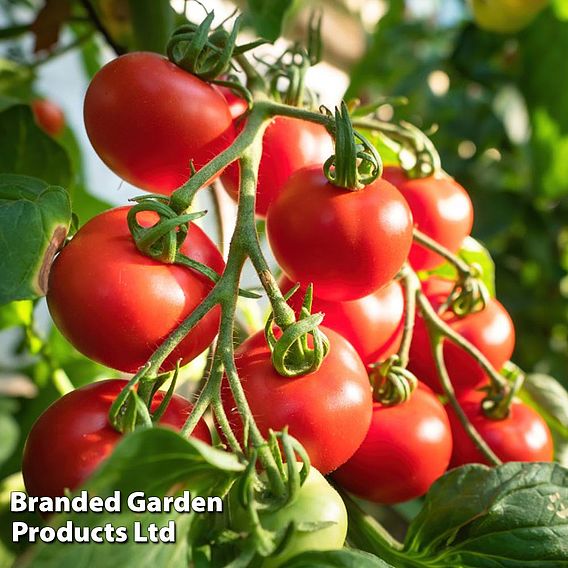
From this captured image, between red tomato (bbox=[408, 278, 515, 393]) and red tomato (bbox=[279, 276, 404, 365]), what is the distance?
43mm

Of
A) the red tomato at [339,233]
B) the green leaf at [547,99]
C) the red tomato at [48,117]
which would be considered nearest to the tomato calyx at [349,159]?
the red tomato at [339,233]

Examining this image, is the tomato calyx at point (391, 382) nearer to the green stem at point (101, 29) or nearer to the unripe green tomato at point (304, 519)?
the unripe green tomato at point (304, 519)

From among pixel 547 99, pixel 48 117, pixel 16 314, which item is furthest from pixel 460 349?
pixel 547 99

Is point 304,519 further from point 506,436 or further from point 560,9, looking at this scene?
point 560,9

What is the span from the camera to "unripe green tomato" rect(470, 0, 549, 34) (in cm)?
96

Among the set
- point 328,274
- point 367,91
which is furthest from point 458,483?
point 367,91

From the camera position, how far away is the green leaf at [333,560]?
0.28 metres

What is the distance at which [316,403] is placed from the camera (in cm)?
34

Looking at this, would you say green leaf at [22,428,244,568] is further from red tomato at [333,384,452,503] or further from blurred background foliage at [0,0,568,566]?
blurred background foliage at [0,0,568,566]

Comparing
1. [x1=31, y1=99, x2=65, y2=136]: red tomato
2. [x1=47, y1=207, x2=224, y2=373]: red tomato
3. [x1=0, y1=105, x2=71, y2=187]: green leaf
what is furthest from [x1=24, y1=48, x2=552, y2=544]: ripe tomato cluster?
[x1=31, y1=99, x2=65, y2=136]: red tomato

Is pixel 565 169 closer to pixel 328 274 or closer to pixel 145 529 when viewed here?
pixel 328 274

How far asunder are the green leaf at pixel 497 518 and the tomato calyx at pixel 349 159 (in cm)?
16

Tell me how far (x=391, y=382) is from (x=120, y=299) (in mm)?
182

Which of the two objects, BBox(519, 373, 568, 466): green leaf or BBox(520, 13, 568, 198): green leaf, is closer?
BBox(519, 373, 568, 466): green leaf
